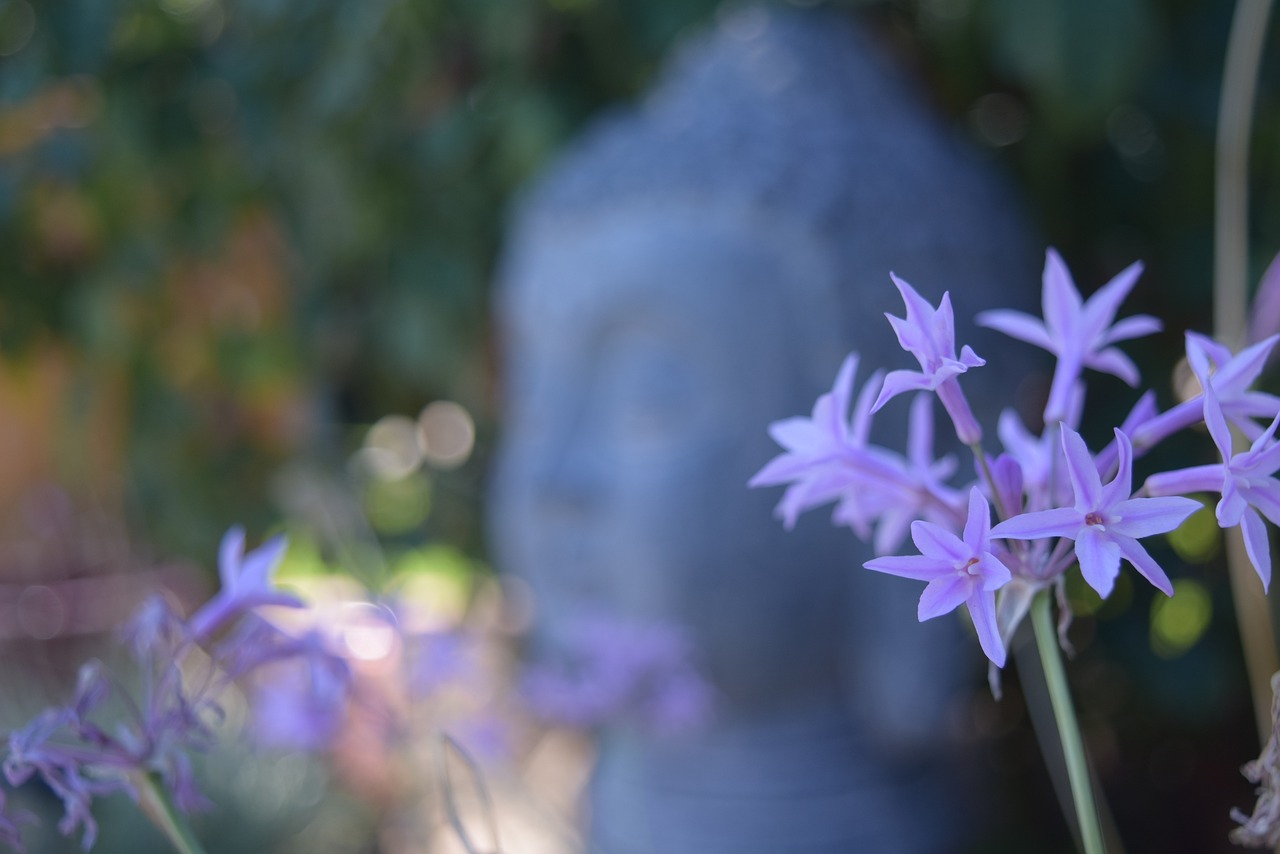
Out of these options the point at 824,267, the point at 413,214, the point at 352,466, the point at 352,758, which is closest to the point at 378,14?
the point at 413,214

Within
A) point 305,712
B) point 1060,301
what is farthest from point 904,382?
point 305,712

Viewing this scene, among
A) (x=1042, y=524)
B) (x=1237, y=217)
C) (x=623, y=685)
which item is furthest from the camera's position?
(x=623, y=685)

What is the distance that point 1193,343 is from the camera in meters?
0.30

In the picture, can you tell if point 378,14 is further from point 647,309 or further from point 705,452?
point 705,452

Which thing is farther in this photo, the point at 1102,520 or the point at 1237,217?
the point at 1237,217

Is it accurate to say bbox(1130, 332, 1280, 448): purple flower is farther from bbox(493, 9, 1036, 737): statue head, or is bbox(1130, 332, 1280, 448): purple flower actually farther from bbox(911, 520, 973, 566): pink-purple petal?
bbox(493, 9, 1036, 737): statue head

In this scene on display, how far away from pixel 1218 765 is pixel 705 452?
0.92 meters

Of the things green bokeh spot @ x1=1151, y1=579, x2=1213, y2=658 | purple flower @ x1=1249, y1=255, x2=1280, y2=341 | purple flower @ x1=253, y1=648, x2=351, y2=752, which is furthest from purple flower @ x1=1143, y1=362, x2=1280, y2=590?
green bokeh spot @ x1=1151, y1=579, x2=1213, y2=658

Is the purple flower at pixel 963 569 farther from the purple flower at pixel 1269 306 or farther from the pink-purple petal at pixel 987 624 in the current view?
the purple flower at pixel 1269 306

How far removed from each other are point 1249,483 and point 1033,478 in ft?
0.28

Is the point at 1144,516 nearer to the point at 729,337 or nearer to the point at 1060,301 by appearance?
the point at 1060,301

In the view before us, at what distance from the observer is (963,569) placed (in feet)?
0.86

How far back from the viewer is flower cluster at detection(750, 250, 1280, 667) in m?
0.25

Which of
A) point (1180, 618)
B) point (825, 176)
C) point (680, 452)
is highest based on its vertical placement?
point (825, 176)
